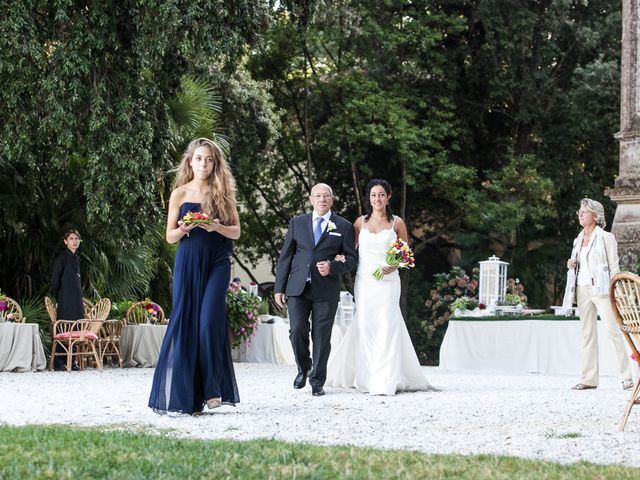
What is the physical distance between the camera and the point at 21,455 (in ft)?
20.1

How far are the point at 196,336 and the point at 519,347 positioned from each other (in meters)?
9.76

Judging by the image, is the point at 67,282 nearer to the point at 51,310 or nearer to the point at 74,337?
the point at 51,310

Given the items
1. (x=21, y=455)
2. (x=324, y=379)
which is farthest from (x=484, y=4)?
(x=21, y=455)

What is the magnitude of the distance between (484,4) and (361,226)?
19.4 metres

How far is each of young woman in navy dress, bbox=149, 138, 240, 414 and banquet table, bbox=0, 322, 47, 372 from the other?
826 cm

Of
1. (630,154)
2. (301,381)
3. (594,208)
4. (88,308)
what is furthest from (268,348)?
(594,208)

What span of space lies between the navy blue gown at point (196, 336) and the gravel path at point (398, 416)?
0.20m

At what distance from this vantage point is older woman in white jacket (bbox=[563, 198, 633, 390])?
1266 centimetres

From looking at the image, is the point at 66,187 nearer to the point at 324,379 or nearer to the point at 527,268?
the point at 324,379

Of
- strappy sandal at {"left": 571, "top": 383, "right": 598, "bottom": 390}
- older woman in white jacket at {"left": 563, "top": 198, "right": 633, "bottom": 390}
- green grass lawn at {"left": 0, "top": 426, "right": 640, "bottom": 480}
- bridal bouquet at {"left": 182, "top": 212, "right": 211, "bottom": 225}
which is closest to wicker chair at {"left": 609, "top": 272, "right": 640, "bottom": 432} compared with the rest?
green grass lawn at {"left": 0, "top": 426, "right": 640, "bottom": 480}

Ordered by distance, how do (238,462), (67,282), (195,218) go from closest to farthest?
(238,462) < (195,218) < (67,282)

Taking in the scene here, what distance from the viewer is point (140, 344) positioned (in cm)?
1931

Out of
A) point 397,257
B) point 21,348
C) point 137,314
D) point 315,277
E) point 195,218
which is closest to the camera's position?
point 195,218

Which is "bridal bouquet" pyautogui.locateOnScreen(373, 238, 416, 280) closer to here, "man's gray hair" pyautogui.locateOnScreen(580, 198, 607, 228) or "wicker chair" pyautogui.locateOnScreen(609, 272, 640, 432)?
"man's gray hair" pyautogui.locateOnScreen(580, 198, 607, 228)
